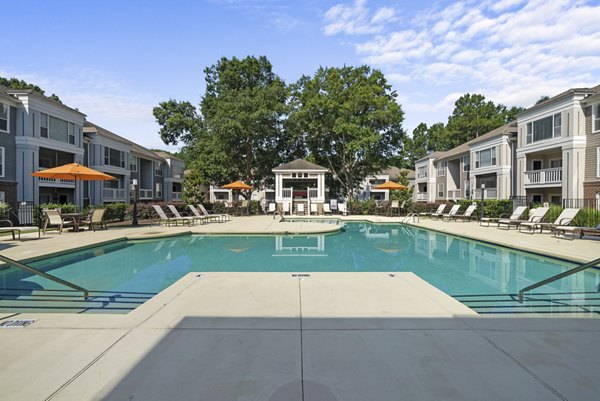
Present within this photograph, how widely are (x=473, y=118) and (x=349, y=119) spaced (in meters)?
32.6

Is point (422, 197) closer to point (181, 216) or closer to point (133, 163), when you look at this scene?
point (181, 216)

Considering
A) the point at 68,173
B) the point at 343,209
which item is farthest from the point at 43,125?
the point at 343,209

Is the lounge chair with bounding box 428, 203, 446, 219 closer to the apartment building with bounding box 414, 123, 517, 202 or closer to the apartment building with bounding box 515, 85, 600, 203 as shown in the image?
the apartment building with bounding box 414, 123, 517, 202

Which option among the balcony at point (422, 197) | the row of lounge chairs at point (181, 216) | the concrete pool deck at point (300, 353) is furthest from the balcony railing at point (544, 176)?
the row of lounge chairs at point (181, 216)

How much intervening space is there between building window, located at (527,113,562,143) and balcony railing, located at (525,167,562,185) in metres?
2.03

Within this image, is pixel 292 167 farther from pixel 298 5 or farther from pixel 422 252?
pixel 422 252

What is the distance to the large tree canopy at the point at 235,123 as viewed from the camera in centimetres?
2800

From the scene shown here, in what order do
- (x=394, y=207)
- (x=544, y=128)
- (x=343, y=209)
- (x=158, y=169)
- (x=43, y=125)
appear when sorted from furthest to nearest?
(x=158, y=169)
(x=343, y=209)
(x=394, y=207)
(x=544, y=128)
(x=43, y=125)

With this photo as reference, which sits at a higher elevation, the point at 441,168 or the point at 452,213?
the point at 441,168

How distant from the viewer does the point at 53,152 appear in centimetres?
2178

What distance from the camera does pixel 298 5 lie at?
42.3 ft

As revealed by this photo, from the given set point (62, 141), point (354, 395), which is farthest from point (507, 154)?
point (62, 141)

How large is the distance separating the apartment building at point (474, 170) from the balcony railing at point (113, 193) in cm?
2690

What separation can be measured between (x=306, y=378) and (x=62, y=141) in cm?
2403
